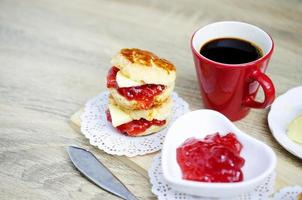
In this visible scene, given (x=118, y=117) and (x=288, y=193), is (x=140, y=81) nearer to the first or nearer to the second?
(x=118, y=117)

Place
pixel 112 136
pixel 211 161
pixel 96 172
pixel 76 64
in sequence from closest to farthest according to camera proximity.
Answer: pixel 211 161, pixel 96 172, pixel 112 136, pixel 76 64

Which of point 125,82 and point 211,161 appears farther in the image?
point 125,82

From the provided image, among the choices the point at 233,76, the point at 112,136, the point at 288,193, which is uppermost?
the point at 233,76

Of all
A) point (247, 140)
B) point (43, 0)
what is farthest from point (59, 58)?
point (247, 140)

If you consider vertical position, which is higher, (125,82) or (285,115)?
(125,82)

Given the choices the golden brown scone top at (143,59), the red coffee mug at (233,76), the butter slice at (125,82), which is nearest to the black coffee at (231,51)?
the red coffee mug at (233,76)

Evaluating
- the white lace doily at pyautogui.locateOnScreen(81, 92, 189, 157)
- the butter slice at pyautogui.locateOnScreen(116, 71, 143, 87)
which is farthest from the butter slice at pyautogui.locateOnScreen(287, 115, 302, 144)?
the butter slice at pyautogui.locateOnScreen(116, 71, 143, 87)

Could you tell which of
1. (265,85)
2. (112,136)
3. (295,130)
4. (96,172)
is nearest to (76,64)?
(112,136)

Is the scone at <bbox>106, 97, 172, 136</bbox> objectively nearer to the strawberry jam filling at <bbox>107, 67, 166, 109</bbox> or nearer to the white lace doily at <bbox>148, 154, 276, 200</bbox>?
the strawberry jam filling at <bbox>107, 67, 166, 109</bbox>
